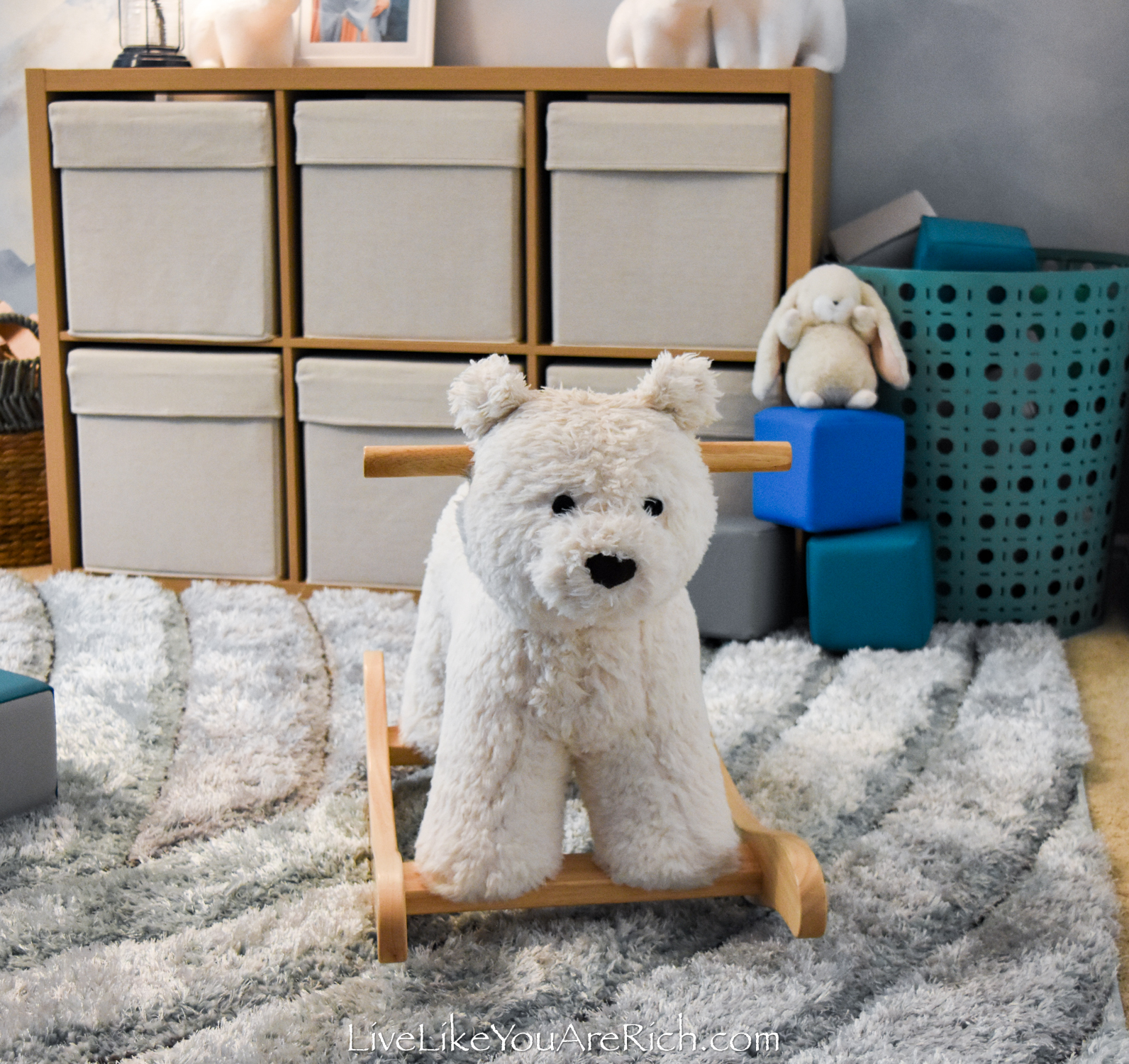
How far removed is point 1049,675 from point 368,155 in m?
1.27

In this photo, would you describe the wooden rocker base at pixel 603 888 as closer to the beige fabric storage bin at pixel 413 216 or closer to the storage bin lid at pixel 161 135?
the beige fabric storage bin at pixel 413 216

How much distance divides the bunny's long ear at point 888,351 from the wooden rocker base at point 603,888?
0.85 m

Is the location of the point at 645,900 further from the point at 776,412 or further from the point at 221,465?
the point at 221,465

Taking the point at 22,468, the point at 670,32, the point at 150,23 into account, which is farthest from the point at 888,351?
the point at 22,468

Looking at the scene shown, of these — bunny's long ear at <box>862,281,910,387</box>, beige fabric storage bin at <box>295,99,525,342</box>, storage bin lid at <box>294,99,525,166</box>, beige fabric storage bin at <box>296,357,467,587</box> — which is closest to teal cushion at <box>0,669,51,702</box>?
beige fabric storage bin at <box>296,357,467,587</box>

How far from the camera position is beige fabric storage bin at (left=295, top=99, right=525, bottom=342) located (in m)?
1.81

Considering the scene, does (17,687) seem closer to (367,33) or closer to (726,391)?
(726,391)

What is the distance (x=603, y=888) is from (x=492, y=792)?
13 cm

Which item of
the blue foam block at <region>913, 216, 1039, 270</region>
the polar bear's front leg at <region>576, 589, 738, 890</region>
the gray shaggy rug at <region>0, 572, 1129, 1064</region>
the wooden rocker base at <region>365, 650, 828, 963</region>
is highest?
the blue foam block at <region>913, 216, 1039, 270</region>

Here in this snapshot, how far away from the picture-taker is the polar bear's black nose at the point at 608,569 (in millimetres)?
830

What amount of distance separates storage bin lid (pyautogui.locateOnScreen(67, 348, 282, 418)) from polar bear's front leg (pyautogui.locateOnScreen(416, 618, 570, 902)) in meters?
1.11

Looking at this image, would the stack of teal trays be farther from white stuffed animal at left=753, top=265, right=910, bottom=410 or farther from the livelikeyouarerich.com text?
the livelikeyouarerich.com text

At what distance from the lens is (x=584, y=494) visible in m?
0.87

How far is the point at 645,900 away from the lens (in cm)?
100
